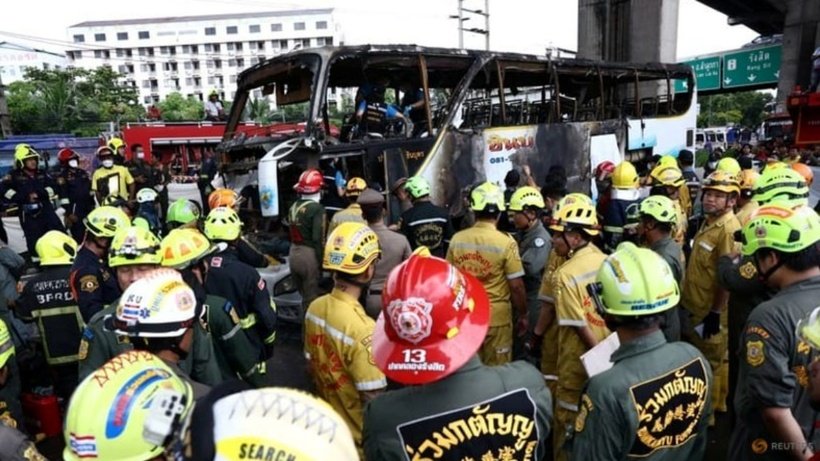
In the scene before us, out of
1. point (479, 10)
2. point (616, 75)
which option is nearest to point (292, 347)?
point (616, 75)

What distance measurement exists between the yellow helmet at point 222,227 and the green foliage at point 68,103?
3144cm

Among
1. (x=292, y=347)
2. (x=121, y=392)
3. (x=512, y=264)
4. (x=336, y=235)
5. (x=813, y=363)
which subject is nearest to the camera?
(x=121, y=392)

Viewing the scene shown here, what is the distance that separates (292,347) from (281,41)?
9959cm

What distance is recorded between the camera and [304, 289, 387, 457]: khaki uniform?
2.55 metres

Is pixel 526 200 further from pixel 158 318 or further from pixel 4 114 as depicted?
pixel 4 114

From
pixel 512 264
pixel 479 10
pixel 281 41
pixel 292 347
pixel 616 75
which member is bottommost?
pixel 292 347

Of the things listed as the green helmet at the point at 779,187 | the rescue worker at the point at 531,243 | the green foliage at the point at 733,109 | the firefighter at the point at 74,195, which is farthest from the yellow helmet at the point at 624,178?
the green foliage at the point at 733,109

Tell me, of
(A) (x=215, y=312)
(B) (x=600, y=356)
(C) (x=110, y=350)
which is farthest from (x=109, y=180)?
(B) (x=600, y=356)

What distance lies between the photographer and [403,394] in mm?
1695

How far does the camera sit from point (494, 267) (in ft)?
13.1

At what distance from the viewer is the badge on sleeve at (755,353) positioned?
6.96ft

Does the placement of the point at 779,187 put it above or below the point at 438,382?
above

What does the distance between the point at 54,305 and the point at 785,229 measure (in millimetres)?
4582

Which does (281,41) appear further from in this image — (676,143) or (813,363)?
(813,363)
